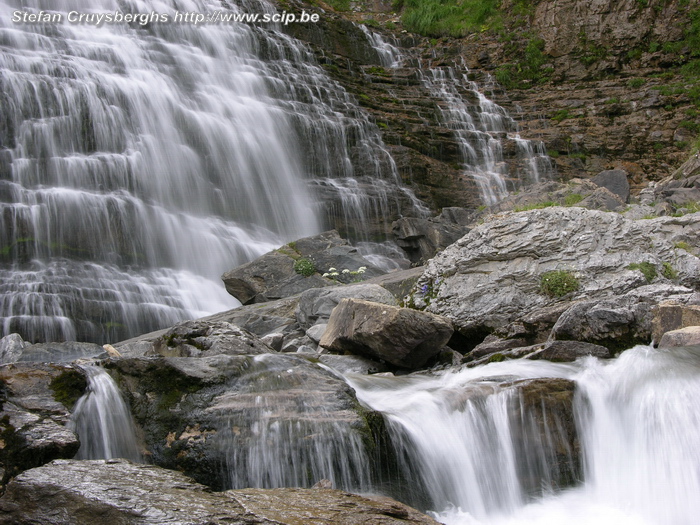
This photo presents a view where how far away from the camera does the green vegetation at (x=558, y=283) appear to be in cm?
762

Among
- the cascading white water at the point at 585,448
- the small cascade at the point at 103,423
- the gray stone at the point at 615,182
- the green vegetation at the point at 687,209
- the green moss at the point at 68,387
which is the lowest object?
the cascading white water at the point at 585,448

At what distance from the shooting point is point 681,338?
5.61 meters

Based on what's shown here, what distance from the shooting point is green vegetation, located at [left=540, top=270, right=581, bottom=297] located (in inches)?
300

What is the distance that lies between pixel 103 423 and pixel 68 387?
38 cm

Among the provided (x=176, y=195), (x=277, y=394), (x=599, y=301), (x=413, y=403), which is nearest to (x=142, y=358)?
(x=277, y=394)

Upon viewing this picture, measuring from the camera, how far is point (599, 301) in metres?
6.76

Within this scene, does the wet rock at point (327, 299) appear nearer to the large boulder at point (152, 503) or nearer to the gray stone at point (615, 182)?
the large boulder at point (152, 503)

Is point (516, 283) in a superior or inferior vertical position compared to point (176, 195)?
inferior

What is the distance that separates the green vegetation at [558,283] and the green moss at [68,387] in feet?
17.9

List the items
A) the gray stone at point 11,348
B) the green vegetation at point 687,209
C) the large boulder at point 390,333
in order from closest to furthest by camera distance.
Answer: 1. the large boulder at point 390,333
2. the gray stone at point 11,348
3. the green vegetation at point 687,209

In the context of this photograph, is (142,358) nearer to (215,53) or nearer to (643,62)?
(215,53)

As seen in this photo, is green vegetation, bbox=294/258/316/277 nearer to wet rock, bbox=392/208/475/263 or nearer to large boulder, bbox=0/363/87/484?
wet rock, bbox=392/208/475/263

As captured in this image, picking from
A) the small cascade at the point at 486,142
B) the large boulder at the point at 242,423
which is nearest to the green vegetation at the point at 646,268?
the large boulder at the point at 242,423

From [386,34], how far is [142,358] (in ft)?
87.5
